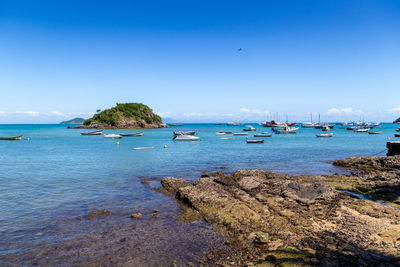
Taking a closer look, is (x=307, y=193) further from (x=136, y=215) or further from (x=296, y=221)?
(x=136, y=215)

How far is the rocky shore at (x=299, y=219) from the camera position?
24.5 ft

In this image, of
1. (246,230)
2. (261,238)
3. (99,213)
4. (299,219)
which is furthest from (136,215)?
(299,219)

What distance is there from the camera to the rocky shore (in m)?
7.46

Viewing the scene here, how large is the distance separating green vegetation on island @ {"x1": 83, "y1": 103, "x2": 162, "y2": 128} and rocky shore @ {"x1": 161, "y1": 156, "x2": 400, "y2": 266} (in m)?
139

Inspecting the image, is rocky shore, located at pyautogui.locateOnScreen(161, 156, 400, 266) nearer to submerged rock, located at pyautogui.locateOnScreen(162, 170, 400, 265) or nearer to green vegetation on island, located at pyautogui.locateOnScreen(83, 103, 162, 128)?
submerged rock, located at pyautogui.locateOnScreen(162, 170, 400, 265)

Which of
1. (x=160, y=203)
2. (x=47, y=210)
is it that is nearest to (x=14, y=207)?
(x=47, y=210)

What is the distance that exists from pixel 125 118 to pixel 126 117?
1.57 metres

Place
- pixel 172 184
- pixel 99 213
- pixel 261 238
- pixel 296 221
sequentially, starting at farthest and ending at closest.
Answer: pixel 172 184, pixel 99 213, pixel 296 221, pixel 261 238

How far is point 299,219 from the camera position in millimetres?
10203

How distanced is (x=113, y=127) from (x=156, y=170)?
5049 inches

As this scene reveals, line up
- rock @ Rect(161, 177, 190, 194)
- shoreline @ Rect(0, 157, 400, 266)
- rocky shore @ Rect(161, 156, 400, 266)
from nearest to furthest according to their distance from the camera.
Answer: rocky shore @ Rect(161, 156, 400, 266) → shoreline @ Rect(0, 157, 400, 266) → rock @ Rect(161, 177, 190, 194)

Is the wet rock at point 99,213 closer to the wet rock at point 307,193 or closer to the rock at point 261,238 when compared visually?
the rock at point 261,238

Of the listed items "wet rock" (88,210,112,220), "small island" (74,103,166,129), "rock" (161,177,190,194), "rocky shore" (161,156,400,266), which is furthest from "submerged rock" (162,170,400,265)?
"small island" (74,103,166,129)

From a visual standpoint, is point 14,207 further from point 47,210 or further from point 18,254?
point 18,254
